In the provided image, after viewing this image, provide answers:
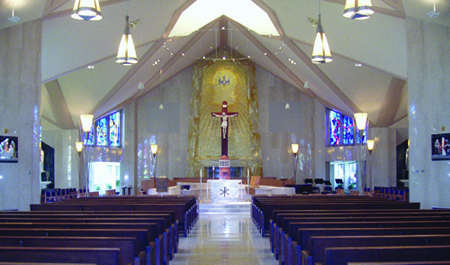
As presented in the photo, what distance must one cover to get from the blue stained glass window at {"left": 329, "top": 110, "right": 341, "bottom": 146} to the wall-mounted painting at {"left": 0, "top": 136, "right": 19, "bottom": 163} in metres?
16.6

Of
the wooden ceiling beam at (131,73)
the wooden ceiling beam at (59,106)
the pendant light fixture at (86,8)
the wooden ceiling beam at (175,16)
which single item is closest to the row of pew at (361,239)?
the pendant light fixture at (86,8)

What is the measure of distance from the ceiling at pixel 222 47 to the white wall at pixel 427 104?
1.84ft

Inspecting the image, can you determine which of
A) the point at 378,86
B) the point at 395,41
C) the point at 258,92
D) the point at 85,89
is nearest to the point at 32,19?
the point at 85,89

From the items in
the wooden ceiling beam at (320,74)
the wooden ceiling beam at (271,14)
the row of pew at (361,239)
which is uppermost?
the wooden ceiling beam at (271,14)

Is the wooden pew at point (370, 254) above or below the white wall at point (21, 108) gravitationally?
below

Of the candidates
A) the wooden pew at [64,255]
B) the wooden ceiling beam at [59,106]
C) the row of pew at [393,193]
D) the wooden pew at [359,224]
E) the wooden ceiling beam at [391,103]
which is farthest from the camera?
the wooden ceiling beam at [59,106]

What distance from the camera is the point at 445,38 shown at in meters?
12.9

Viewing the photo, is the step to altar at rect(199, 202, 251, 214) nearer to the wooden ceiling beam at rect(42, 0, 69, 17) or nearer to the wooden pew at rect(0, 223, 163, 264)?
the wooden ceiling beam at rect(42, 0, 69, 17)

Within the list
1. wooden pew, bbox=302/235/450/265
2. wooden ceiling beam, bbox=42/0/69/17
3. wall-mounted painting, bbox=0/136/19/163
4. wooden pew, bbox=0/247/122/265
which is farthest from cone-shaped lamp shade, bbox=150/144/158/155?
wooden pew, bbox=0/247/122/265

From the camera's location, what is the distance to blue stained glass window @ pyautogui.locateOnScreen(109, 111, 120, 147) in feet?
86.6

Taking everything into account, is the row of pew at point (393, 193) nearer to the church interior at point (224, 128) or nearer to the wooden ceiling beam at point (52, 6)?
the church interior at point (224, 128)

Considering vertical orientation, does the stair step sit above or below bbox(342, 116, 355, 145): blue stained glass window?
below

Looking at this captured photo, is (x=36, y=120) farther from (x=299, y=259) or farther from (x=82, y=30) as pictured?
(x=299, y=259)

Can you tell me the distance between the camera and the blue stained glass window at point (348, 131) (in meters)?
24.7
